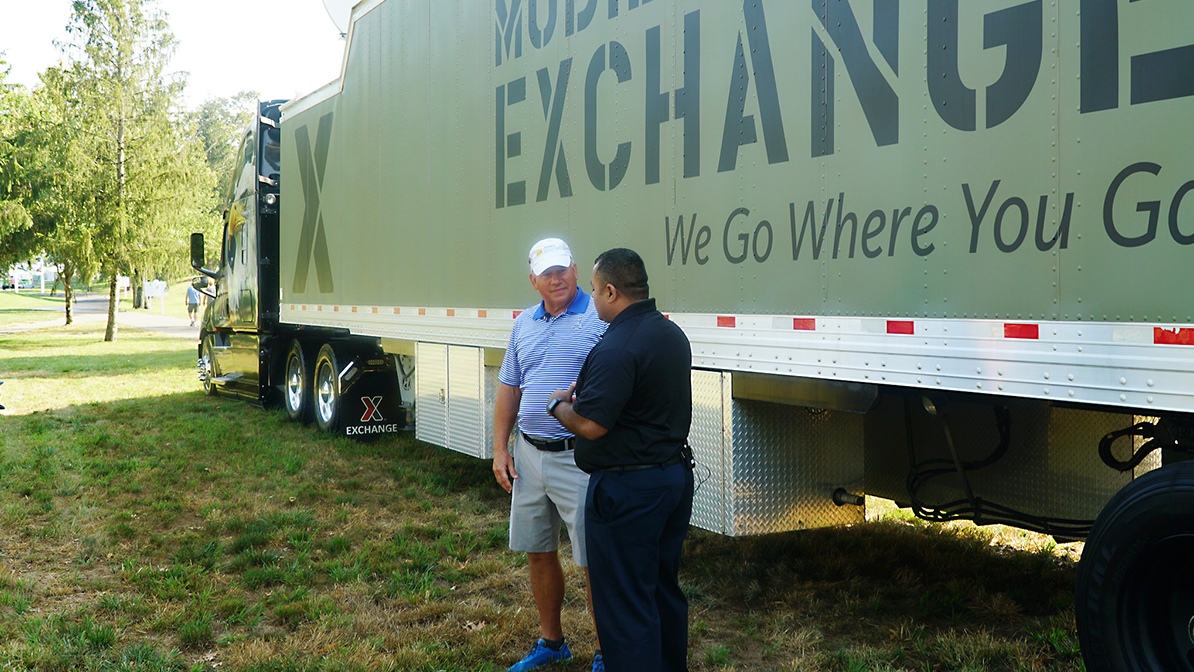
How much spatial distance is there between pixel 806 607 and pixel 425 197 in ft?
14.2

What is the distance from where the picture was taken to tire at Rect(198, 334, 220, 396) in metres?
13.0

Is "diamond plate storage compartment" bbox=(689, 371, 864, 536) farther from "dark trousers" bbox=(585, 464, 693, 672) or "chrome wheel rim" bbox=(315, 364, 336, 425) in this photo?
"chrome wheel rim" bbox=(315, 364, 336, 425)

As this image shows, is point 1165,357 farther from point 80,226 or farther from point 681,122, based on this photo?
point 80,226

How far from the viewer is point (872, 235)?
351cm

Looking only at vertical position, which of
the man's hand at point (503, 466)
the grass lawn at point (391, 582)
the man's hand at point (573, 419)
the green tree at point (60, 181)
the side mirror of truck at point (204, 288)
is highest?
the green tree at point (60, 181)

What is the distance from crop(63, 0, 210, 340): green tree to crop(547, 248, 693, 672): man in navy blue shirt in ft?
76.7

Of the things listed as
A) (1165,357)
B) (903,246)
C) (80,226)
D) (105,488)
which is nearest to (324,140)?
(105,488)

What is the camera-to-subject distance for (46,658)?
396 centimetres

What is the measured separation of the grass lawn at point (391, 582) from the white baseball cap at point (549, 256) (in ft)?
5.59

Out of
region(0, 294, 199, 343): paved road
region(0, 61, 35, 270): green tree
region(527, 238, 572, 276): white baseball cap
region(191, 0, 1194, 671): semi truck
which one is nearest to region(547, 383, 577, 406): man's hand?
region(527, 238, 572, 276): white baseball cap

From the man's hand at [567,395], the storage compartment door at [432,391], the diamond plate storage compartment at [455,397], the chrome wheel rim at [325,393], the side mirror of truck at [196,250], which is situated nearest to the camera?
the man's hand at [567,395]

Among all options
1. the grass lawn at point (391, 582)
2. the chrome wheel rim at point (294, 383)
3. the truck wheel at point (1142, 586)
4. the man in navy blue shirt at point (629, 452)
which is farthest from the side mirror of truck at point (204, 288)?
the truck wheel at point (1142, 586)

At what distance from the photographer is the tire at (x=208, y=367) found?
13.0 m

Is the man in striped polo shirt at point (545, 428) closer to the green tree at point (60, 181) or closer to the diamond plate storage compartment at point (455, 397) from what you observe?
the diamond plate storage compartment at point (455, 397)
